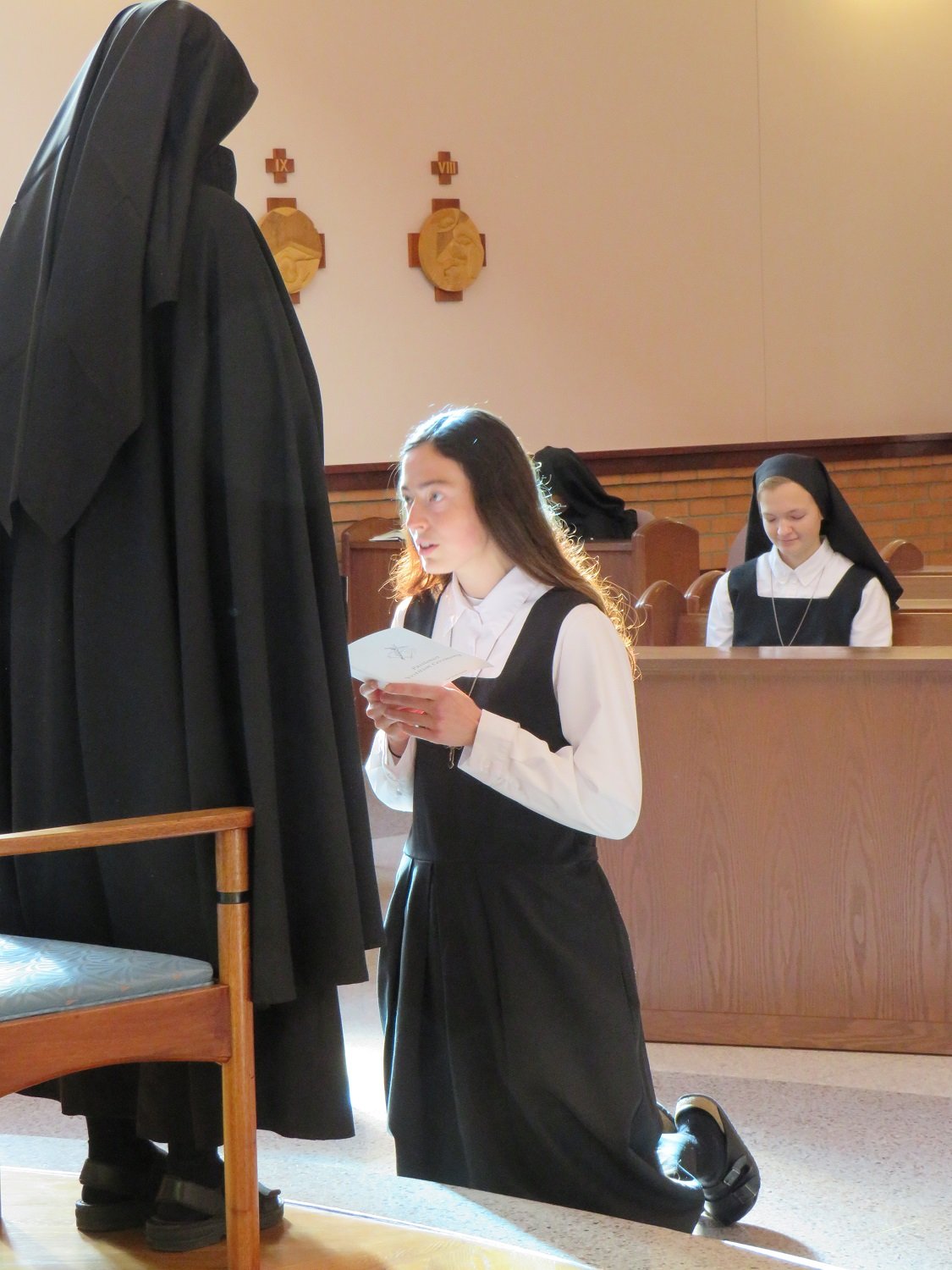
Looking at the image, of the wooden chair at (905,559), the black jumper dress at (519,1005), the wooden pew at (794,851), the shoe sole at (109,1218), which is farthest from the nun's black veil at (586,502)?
the shoe sole at (109,1218)

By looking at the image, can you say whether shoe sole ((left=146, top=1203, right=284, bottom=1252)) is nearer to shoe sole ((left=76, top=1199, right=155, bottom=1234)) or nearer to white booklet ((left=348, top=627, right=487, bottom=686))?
shoe sole ((left=76, top=1199, right=155, bottom=1234))

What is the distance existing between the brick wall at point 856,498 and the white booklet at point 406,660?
819cm

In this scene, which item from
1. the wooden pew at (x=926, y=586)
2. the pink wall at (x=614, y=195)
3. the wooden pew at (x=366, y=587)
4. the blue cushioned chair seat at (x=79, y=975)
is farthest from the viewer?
the pink wall at (x=614, y=195)

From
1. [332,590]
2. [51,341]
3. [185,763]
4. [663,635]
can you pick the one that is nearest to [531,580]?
[332,590]

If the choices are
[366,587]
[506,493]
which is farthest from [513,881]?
[366,587]

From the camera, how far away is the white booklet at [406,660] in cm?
204

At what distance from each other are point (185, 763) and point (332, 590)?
307 millimetres

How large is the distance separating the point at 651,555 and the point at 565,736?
198 inches

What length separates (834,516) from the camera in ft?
18.7

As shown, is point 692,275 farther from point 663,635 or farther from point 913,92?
point 663,635

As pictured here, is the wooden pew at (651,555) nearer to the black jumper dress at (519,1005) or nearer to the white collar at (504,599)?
the white collar at (504,599)

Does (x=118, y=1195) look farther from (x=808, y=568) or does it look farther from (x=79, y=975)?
(x=808, y=568)

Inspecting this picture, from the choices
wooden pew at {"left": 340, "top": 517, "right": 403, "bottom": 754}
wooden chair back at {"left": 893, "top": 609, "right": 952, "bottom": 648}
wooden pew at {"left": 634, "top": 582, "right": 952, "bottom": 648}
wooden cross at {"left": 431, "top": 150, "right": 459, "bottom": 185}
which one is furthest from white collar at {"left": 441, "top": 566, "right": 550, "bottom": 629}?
wooden cross at {"left": 431, "top": 150, "right": 459, "bottom": 185}

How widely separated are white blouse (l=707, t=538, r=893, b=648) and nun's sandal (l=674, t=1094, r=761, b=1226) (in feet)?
9.34
